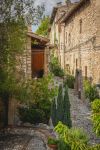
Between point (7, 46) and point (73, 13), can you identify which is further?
point (73, 13)

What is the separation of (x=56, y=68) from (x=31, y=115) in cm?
2440

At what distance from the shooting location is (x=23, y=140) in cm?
1398

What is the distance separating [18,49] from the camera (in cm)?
1420

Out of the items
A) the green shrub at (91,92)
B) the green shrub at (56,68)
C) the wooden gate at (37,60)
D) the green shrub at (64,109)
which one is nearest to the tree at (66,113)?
the green shrub at (64,109)

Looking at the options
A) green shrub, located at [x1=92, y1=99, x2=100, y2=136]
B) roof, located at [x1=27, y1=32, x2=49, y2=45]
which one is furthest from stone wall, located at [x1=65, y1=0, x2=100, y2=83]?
green shrub, located at [x1=92, y1=99, x2=100, y2=136]

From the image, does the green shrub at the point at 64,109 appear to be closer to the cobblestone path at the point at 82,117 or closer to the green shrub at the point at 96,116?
the cobblestone path at the point at 82,117

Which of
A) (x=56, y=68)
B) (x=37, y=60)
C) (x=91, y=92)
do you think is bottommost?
(x=91, y=92)

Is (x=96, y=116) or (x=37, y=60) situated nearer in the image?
(x=96, y=116)

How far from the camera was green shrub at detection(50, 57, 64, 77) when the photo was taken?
39281 millimetres

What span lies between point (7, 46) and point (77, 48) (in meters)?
16.4

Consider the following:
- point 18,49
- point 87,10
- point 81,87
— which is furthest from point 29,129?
point 87,10

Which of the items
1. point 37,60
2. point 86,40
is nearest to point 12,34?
point 37,60

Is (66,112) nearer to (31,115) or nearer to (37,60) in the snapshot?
(31,115)

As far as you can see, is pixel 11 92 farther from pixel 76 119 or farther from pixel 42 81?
pixel 76 119
